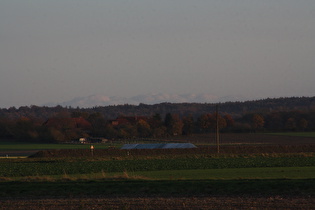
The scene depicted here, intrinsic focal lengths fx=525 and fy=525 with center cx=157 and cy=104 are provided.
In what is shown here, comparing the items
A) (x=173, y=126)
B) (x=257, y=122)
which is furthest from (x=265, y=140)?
(x=257, y=122)

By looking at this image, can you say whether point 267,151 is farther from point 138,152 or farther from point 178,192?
point 178,192

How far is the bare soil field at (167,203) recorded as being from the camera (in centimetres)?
2033

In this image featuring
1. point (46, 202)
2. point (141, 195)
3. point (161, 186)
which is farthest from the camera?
point (161, 186)

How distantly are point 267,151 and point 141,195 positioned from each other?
4699 centimetres

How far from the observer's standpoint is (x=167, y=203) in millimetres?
21281

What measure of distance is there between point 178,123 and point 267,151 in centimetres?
6515

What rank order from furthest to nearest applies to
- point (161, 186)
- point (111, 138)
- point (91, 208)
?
point (111, 138) < point (161, 186) < point (91, 208)

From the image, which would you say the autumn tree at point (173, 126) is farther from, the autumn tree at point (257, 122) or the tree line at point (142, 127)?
the autumn tree at point (257, 122)

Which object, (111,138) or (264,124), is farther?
(264,124)

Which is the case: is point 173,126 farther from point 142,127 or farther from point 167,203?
point 167,203

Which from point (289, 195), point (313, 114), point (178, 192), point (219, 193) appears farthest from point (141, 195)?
point (313, 114)

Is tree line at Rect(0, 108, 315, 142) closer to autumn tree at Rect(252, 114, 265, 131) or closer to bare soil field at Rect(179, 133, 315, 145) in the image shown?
autumn tree at Rect(252, 114, 265, 131)

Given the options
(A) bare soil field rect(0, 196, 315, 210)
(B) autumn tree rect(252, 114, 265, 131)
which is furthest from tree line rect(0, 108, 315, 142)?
(A) bare soil field rect(0, 196, 315, 210)

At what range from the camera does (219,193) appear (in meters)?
24.2
